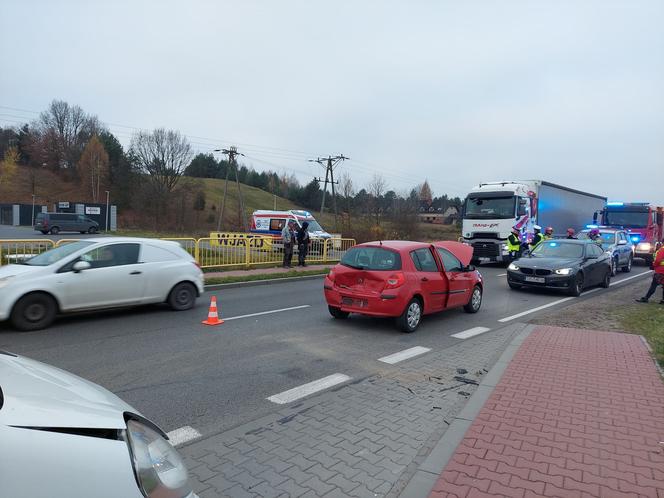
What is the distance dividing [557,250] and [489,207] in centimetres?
606

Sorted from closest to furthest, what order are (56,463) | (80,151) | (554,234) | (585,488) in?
(56,463) < (585,488) < (554,234) < (80,151)

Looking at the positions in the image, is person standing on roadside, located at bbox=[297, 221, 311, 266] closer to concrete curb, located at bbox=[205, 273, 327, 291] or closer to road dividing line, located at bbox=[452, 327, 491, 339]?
concrete curb, located at bbox=[205, 273, 327, 291]

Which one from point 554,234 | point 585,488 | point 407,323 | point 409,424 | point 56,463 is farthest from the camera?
point 554,234

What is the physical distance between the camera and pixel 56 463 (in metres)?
1.54

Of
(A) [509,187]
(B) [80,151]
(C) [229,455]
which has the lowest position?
(C) [229,455]

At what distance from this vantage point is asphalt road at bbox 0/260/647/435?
4879 mm

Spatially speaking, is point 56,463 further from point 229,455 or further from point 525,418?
point 525,418

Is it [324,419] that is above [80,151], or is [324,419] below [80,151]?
below

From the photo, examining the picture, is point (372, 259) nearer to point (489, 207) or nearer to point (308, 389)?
point (308, 389)

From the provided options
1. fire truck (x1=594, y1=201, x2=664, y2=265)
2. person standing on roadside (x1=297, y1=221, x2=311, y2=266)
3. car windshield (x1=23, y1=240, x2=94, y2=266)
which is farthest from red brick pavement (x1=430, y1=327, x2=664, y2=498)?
fire truck (x1=594, y1=201, x2=664, y2=265)

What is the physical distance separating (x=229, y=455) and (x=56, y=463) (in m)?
2.38

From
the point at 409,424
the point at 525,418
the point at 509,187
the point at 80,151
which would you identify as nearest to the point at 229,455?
the point at 409,424

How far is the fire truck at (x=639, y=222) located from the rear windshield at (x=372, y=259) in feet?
70.2

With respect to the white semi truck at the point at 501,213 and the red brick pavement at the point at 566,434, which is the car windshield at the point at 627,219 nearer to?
the white semi truck at the point at 501,213
